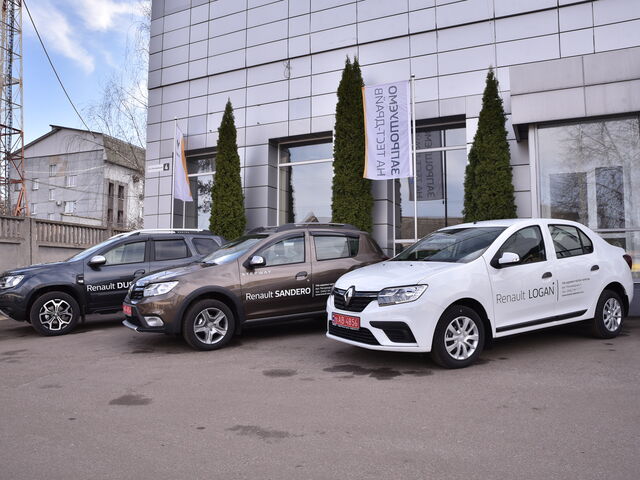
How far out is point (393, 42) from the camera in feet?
46.6

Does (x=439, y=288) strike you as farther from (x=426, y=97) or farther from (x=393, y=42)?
(x=393, y=42)

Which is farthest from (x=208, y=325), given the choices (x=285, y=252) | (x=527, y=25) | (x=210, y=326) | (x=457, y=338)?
(x=527, y=25)

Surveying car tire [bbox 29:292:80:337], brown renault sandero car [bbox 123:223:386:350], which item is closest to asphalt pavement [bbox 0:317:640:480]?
brown renault sandero car [bbox 123:223:386:350]

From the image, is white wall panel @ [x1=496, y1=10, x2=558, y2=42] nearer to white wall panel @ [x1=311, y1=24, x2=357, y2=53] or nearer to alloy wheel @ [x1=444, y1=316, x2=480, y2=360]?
white wall panel @ [x1=311, y1=24, x2=357, y2=53]

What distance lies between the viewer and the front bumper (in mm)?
5379

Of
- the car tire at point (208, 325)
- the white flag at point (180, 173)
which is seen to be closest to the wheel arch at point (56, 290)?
the car tire at point (208, 325)

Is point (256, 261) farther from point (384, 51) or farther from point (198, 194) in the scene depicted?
point (198, 194)

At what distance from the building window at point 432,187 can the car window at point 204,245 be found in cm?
563

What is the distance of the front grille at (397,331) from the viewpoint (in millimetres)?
5398

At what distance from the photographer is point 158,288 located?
22.7ft

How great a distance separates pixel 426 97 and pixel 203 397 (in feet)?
36.1

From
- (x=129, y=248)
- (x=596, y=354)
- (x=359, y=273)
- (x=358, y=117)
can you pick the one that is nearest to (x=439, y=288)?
(x=359, y=273)

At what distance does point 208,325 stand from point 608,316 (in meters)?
5.45

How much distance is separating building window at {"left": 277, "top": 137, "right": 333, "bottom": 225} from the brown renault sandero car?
6980 millimetres
